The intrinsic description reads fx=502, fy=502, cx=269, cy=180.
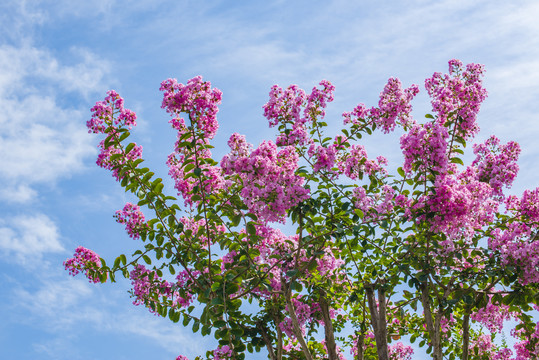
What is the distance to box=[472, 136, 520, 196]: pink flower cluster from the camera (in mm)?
7043

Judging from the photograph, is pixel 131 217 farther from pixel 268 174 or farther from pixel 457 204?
pixel 457 204

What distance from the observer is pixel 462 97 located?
276 inches

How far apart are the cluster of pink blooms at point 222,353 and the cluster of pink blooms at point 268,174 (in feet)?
8.45

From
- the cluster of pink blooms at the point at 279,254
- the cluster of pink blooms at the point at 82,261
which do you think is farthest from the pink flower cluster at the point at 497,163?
the cluster of pink blooms at the point at 82,261

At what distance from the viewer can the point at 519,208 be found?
714 centimetres

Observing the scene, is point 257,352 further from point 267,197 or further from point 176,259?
point 267,197

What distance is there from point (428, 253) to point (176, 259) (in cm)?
332

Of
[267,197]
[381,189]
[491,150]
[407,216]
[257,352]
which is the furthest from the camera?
[257,352]

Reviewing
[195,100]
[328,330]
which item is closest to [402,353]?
[328,330]

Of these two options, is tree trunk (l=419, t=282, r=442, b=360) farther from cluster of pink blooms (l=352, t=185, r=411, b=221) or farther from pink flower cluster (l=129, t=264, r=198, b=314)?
pink flower cluster (l=129, t=264, r=198, b=314)

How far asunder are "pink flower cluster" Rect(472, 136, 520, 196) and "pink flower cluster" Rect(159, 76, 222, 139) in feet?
13.1

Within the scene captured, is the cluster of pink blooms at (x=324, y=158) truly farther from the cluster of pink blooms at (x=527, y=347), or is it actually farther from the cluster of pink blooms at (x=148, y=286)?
the cluster of pink blooms at (x=527, y=347)

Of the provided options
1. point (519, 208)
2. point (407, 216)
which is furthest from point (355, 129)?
point (519, 208)

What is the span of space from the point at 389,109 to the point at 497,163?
1719mm
